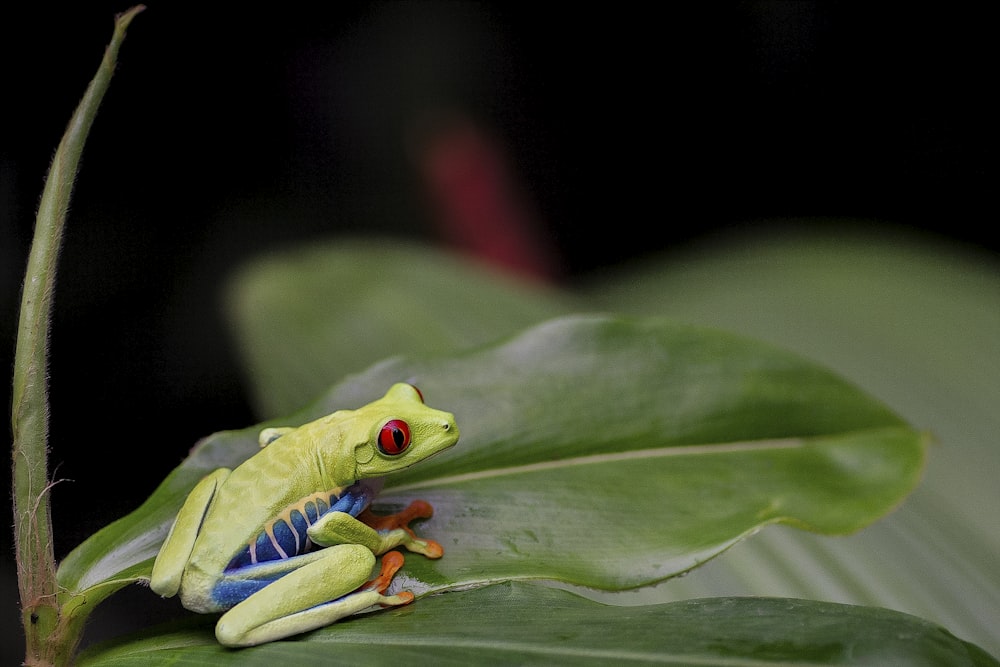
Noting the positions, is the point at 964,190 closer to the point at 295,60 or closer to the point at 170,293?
the point at 295,60

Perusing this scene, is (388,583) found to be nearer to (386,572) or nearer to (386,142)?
(386,572)

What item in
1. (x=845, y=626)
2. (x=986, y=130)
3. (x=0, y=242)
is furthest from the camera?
(x=986, y=130)

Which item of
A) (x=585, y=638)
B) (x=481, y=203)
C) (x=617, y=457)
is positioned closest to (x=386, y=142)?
(x=481, y=203)

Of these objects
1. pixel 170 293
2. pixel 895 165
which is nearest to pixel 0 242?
pixel 170 293

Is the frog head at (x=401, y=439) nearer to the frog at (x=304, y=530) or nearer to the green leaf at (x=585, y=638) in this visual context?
the frog at (x=304, y=530)

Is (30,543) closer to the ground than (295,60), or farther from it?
closer to the ground

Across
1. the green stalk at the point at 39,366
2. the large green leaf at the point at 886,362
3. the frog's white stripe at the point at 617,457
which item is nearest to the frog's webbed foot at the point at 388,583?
the frog's white stripe at the point at 617,457

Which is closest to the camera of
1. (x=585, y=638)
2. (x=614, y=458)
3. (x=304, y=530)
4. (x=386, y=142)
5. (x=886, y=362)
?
(x=585, y=638)
